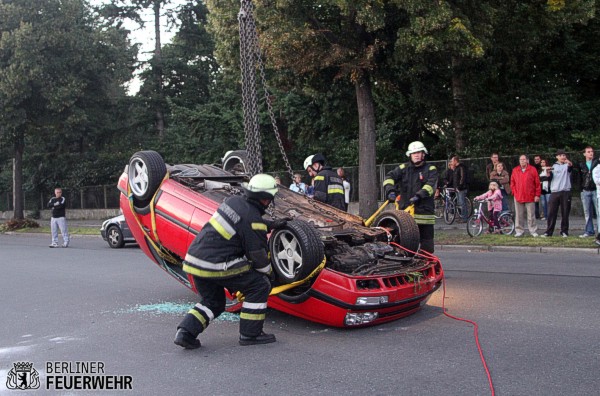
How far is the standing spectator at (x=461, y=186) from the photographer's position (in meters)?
16.5

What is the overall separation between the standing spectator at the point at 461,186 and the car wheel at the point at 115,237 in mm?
9153

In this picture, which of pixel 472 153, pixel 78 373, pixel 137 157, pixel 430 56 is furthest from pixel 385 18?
pixel 78 373

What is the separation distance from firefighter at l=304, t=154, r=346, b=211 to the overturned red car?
6.10ft

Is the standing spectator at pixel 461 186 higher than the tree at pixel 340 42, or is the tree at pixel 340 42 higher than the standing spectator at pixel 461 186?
the tree at pixel 340 42

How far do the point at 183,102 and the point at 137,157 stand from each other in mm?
25664

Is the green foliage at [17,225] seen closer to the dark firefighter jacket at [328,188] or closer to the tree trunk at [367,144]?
the tree trunk at [367,144]

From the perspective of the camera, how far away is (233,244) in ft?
17.4

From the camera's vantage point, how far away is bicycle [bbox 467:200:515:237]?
1386cm

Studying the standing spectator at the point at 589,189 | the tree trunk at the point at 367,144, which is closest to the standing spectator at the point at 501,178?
the standing spectator at the point at 589,189

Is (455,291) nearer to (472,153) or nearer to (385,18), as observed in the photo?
(385,18)

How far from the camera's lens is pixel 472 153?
20328mm

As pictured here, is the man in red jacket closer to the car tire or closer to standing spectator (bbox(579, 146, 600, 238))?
standing spectator (bbox(579, 146, 600, 238))

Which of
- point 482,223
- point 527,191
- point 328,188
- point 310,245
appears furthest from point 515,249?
point 310,245

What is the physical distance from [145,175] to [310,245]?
9.09 ft
